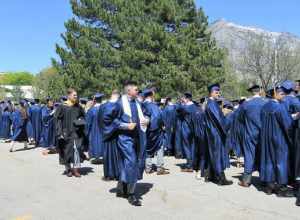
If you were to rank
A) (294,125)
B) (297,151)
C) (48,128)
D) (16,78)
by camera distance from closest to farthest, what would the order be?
(297,151) → (294,125) → (48,128) → (16,78)

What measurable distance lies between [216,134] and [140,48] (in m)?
22.1

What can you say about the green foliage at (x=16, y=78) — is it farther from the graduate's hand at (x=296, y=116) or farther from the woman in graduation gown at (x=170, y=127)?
the graduate's hand at (x=296, y=116)

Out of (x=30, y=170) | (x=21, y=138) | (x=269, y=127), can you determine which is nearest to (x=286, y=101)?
(x=269, y=127)

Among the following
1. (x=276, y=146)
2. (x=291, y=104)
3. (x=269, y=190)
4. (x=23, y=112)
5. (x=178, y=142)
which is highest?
(x=291, y=104)

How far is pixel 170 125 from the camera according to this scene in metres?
14.8

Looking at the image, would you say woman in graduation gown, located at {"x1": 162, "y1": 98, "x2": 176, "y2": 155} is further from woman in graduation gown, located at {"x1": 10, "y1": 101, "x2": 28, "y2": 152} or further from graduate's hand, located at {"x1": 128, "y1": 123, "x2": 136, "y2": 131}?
graduate's hand, located at {"x1": 128, "y1": 123, "x2": 136, "y2": 131}

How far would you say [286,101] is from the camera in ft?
28.8

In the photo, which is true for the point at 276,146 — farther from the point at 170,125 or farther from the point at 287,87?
the point at 170,125

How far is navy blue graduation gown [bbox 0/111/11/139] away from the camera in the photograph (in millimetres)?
22000

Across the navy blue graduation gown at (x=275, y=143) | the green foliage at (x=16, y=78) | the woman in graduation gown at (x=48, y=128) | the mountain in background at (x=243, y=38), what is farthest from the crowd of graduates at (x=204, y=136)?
the green foliage at (x=16, y=78)

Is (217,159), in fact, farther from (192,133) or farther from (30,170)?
(30,170)

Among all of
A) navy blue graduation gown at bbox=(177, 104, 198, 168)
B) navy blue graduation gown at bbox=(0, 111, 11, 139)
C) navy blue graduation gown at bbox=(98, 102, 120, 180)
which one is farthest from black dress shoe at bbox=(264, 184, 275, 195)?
navy blue graduation gown at bbox=(0, 111, 11, 139)

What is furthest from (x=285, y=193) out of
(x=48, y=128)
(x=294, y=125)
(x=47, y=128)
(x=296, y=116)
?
(x=47, y=128)

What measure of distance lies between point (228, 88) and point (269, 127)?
40176 millimetres
